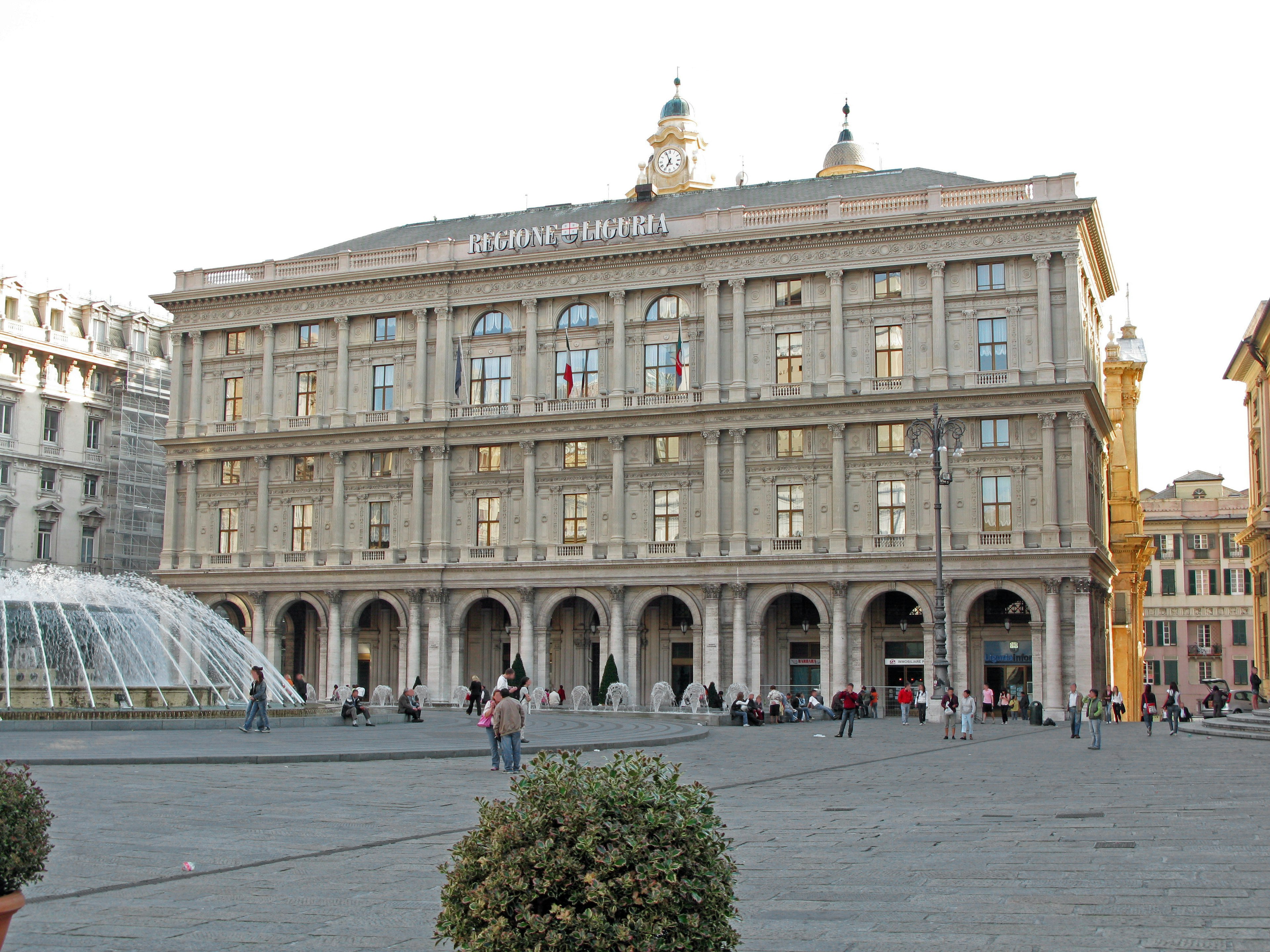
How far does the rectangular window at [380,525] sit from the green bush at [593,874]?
59.4 meters

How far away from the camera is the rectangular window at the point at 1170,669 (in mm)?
104875

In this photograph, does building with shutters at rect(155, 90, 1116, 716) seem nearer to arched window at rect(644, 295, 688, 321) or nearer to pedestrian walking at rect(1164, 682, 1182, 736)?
arched window at rect(644, 295, 688, 321)

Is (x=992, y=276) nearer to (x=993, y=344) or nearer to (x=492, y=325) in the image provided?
(x=993, y=344)

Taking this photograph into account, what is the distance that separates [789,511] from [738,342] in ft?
24.9

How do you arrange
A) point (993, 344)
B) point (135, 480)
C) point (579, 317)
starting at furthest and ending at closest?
1. point (135, 480)
2. point (579, 317)
3. point (993, 344)

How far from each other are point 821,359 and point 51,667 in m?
32.3

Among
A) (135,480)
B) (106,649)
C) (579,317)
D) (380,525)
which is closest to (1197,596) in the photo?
(579,317)

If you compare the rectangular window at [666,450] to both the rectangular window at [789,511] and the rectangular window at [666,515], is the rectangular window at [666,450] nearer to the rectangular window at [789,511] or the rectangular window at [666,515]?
the rectangular window at [666,515]

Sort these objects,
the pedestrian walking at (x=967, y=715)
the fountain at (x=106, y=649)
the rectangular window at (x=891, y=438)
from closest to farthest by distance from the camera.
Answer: the fountain at (x=106, y=649) < the pedestrian walking at (x=967, y=715) < the rectangular window at (x=891, y=438)

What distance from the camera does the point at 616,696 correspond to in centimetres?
5819

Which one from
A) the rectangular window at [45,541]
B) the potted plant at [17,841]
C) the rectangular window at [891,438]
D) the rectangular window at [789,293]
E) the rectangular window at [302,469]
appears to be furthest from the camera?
the rectangular window at [45,541]

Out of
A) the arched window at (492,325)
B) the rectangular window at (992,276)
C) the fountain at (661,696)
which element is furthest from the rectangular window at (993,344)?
the arched window at (492,325)

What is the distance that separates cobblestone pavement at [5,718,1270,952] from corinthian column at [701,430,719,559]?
33.1 metres

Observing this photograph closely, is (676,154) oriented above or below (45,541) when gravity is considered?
above
